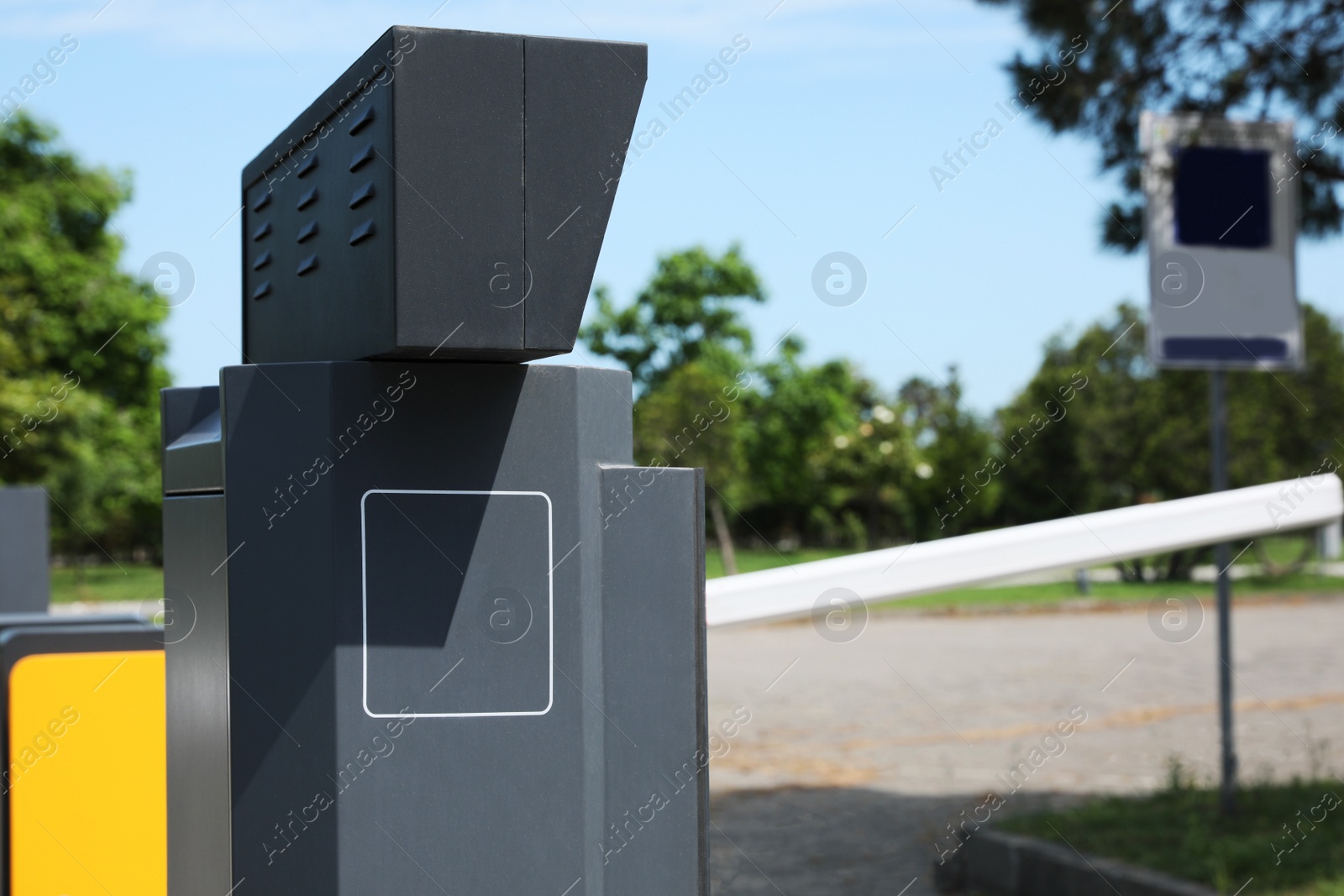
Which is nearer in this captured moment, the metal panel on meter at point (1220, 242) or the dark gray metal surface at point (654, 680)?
the dark gray metal surface at point (654, 680)

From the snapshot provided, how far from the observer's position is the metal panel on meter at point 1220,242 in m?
5.09

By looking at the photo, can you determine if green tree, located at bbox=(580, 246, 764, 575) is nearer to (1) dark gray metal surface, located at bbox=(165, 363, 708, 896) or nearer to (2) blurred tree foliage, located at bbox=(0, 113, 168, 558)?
(2) blurred tree foliage, located at bbox=(0, 113, 168, 558)

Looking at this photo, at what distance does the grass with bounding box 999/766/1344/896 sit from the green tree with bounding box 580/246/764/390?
34215mm

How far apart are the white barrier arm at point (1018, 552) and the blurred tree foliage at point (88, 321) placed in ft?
71.8

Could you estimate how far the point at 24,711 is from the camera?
6.82ft

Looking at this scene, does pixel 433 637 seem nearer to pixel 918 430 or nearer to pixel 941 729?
pixel 941 729

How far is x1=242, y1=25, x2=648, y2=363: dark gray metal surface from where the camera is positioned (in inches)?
36.0

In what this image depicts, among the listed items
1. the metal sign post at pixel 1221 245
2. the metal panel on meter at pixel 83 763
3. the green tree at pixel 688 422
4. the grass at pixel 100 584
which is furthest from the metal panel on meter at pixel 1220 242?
the green tree at pixel 688 422

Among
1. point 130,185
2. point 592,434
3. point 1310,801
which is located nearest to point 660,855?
point 592,434

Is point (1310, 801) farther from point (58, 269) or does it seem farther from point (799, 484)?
point (799, 484)

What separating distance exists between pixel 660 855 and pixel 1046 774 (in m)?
7.03

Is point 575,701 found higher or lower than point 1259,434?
lower

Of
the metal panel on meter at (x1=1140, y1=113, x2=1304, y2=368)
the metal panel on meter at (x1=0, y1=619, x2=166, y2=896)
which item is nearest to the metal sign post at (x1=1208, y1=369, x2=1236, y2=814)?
the metal panel on meter at (x1=1140, y1=113, x2=1304, y2=368)

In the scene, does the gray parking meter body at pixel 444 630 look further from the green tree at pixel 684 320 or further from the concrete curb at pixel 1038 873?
the green tree at pixel 684 320
